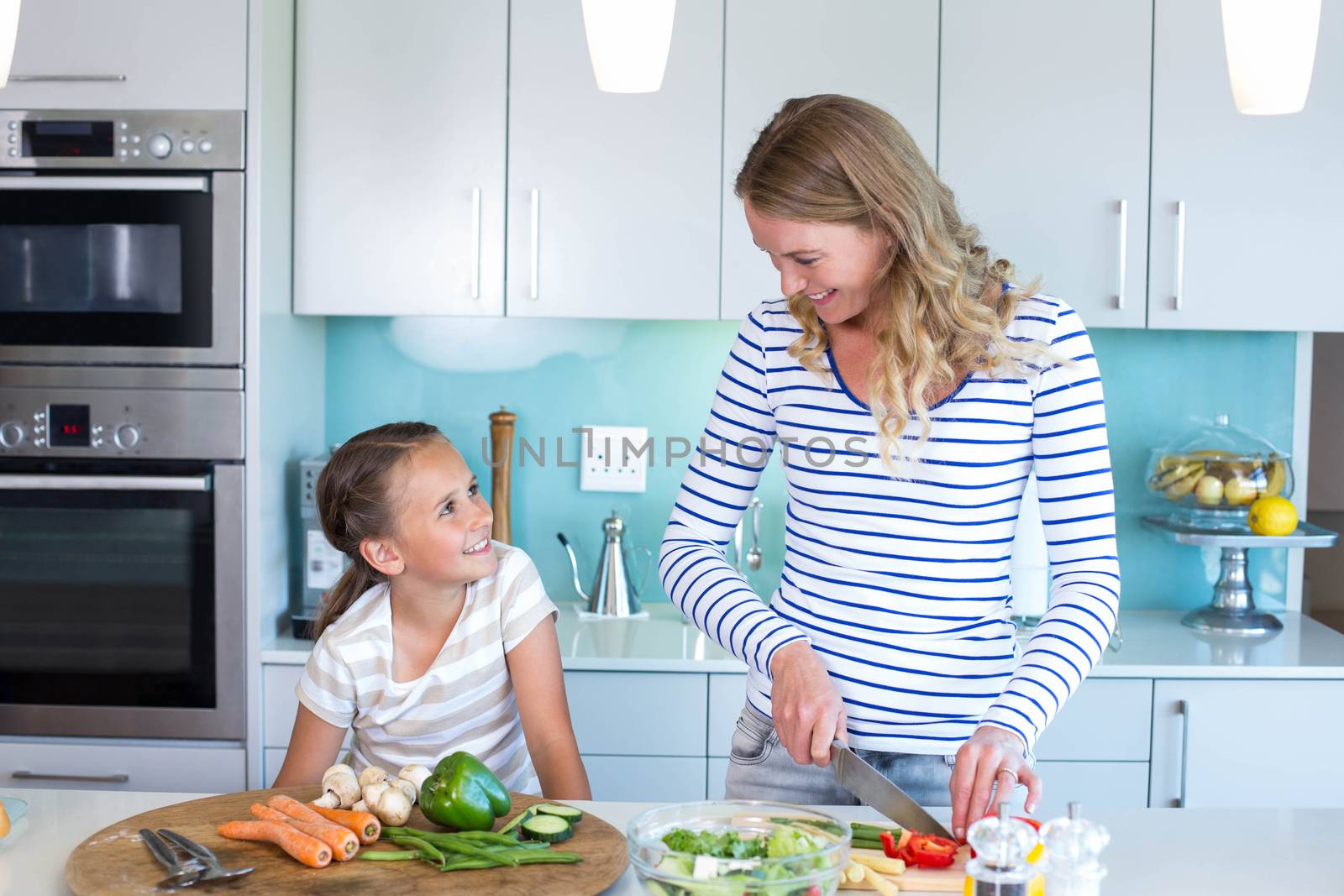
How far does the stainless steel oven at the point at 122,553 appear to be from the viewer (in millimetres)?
2342

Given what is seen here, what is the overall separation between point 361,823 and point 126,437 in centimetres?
139

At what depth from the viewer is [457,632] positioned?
174cm

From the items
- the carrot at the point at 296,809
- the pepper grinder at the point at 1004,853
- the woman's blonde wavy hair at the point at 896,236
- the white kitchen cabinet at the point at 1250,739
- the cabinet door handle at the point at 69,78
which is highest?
the cabinet door handle at the point at 69,78

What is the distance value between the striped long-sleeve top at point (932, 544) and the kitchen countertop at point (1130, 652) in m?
0.86

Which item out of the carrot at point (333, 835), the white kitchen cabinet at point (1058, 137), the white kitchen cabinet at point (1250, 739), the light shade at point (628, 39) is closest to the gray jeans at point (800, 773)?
the carrot at point (333, 835)

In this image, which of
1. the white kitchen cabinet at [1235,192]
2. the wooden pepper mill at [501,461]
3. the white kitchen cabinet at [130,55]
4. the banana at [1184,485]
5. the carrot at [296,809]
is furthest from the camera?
the wooden pepper mill at [501,461]

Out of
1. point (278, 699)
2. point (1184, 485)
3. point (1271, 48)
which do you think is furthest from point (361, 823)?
point (1184, 485)

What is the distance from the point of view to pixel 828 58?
245cm

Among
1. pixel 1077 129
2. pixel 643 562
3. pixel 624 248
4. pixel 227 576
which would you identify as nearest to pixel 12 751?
pixel 227 576

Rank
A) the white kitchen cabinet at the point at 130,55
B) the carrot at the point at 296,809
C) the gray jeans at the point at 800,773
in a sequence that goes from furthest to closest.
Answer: the white kitchen cabinet at the point at 130,55
the gray jeans at the point at 800,773
the carrot at the point at 296,809

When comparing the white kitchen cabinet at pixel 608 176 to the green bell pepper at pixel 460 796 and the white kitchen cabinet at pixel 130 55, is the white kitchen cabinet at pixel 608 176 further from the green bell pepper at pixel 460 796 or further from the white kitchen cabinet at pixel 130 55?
the green bell pepper at pixel 460 796

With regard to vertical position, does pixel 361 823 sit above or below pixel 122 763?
above

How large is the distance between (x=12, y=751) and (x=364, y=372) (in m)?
1.03

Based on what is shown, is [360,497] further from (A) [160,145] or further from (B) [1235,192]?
(B) [1235,192]
